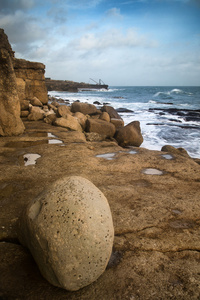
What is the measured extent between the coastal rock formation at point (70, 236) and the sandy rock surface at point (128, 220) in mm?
146

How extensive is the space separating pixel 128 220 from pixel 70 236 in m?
1.03

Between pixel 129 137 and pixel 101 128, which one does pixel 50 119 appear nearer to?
pixel 101 128

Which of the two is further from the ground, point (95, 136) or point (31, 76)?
point (31, 76)

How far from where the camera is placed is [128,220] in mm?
2277

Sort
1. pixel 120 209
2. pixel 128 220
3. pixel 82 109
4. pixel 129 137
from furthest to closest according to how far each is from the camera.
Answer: pixel 82 109, pixel 129 137, pixel 120 209, pixel 128 220

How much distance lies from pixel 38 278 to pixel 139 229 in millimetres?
1121

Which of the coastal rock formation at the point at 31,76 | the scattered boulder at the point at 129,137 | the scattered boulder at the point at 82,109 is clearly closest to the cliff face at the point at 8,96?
the scattered boulder at the point at 129,137

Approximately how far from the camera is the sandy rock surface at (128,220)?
1.46 metres

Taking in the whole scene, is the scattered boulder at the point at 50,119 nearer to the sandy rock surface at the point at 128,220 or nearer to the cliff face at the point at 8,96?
the cliff face at the point at 8,96

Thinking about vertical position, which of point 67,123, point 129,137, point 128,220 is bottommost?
point 129,137

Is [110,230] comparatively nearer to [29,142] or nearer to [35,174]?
[35,174]

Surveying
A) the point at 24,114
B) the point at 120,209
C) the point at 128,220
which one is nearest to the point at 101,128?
the point at 24,114

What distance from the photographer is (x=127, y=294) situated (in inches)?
55.5

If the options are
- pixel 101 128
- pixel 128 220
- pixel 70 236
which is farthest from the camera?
pixel 101 128
